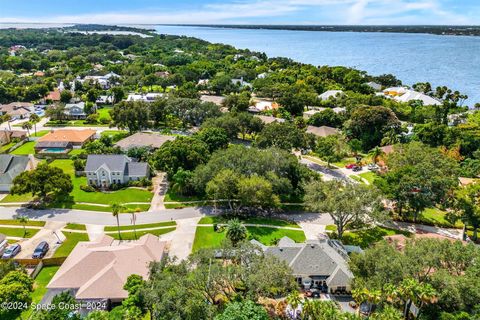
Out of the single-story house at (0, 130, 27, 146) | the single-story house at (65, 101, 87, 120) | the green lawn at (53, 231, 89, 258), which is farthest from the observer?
the single-story house at (65, 101, 87, 120)

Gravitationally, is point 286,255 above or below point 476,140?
below

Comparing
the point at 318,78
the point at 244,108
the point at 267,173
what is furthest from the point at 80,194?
the point at 318,78

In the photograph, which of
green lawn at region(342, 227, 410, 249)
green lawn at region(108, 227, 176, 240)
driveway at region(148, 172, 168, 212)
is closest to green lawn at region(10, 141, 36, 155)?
driveway at region(148, 172, 168, 212)

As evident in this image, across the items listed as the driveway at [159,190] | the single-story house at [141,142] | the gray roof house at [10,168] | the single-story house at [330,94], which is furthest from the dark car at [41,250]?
the single-story house at [330,94]

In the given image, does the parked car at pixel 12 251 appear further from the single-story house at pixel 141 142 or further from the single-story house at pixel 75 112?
the single-story house at pixel 75 112

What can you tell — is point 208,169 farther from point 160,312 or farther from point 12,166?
point 12,166

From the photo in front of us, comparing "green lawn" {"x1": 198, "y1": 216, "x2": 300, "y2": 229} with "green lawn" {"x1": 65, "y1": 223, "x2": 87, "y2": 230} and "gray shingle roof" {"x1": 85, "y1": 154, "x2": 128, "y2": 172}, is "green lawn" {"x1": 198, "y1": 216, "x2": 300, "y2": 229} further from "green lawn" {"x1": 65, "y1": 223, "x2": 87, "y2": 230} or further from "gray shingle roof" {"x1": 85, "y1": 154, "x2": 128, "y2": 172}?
"gray shingle roof" {"x1": 85, "y1": 154, "x2": 128, "y2": 172}
